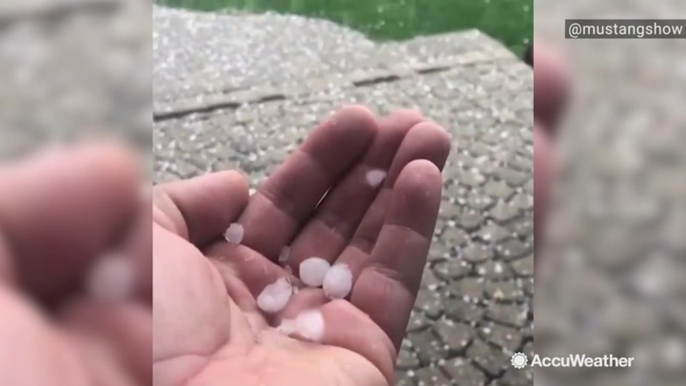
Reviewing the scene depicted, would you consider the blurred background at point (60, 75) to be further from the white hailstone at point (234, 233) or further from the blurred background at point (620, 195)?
the blurred background at point (620, 195)

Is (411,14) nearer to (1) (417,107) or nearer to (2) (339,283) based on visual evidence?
(1) (417,107)

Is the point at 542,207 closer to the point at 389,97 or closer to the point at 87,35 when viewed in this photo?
the point at 389,97

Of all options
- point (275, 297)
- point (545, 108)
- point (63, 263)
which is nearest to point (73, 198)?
point (63, 263)

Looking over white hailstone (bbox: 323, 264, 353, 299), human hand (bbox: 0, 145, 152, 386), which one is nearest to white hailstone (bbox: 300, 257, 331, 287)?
white hailstone (bbox: 323, 264, 353, 299)

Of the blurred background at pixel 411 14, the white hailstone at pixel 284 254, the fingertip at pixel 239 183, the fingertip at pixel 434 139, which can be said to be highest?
the blurred background at pixel 411 14

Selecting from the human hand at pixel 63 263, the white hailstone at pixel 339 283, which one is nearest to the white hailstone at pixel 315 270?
the white hailstone at pixel 339 283

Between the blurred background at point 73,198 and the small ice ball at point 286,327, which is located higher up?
the blurred background at point 73,198

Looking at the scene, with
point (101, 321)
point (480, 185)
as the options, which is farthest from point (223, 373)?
point (480, 185)
